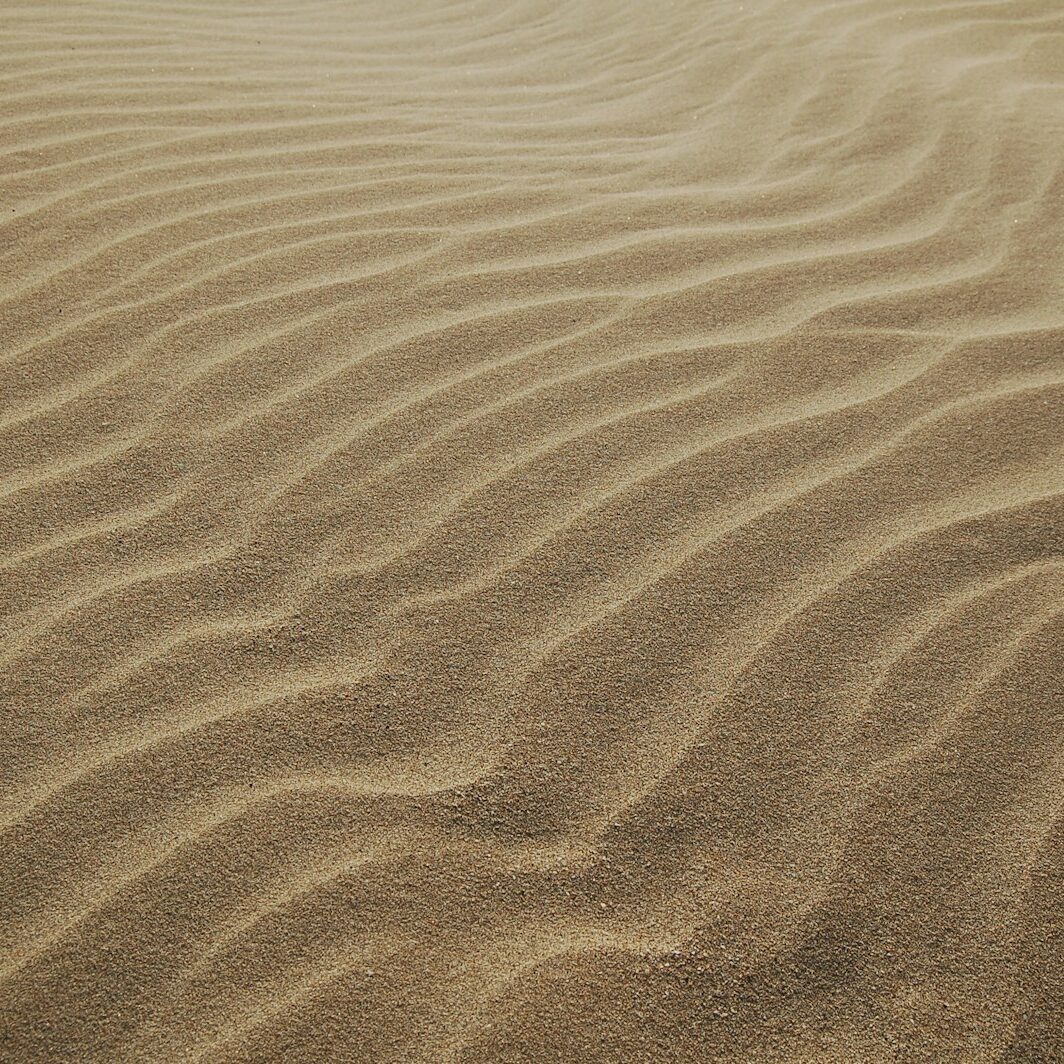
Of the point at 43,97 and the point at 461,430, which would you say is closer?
the point at 461,430

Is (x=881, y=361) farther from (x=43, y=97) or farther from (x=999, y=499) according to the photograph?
(x=43, y=97)

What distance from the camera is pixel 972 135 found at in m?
2.96

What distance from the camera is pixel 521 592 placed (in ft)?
5.30

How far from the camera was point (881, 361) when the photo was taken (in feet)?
6.94

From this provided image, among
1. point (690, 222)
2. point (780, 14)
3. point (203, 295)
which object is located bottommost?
point (690, 222)

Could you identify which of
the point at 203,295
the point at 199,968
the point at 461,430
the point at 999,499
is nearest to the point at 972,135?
the point at 999,499

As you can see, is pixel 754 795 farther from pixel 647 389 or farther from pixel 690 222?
pixel 690 222

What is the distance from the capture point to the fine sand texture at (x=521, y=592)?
119 cm

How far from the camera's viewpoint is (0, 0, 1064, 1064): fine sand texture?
1.19 meters

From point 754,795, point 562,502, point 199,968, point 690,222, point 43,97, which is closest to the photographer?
point 199,968

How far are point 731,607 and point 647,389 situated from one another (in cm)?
59

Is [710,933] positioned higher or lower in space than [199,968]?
lower

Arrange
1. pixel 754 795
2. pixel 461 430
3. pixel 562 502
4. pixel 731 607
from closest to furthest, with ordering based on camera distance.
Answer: pixel 754 795
pixel 731 607
pixel 562 502
pixel 461 430

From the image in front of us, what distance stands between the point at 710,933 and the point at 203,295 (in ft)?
5.50
